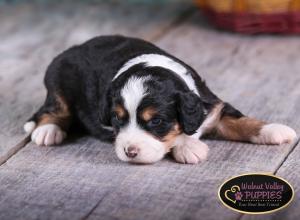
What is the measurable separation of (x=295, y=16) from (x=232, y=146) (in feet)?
6.57

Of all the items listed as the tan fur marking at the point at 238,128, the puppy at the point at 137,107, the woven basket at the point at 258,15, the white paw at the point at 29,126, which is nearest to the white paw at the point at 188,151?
the puppy at the point at 137,107

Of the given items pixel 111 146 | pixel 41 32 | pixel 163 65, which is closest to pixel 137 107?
pixel 163 65

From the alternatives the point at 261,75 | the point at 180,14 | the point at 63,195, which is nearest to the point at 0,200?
the point at 63,195

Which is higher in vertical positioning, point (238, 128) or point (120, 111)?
point (120, 111)

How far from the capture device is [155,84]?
365cm

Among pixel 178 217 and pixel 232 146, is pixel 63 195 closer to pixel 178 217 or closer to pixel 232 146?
pixel 178 217

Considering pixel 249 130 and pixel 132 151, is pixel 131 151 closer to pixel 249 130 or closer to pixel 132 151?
pixel 132 151

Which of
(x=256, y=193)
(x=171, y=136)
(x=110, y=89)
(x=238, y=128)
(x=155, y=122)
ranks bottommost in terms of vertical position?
(x=256, y=193)

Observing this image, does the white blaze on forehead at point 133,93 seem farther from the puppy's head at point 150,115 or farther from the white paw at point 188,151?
the white paw at point 188,151

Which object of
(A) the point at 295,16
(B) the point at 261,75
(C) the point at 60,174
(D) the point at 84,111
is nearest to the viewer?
(C) the point at 60,174

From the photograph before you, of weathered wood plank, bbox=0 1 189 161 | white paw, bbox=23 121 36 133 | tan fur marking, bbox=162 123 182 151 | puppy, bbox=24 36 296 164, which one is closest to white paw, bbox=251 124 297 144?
puppy, bbox=24 36 296 164

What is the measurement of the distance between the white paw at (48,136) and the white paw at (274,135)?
1.17 metres

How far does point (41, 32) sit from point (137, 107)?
2944 mm

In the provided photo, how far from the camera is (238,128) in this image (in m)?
4.02
